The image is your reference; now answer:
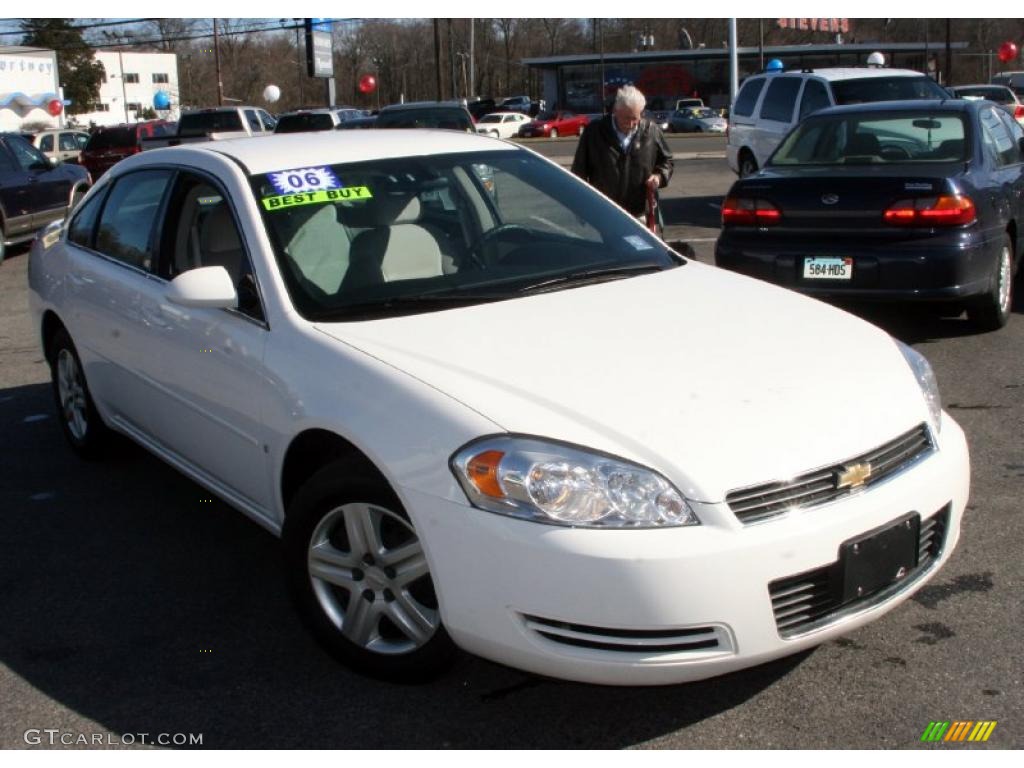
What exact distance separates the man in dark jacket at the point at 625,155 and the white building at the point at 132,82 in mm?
76977

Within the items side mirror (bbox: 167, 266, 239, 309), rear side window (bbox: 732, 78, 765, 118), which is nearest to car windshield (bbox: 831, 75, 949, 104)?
rear side window (bbox: 732, 78, 765, 118)

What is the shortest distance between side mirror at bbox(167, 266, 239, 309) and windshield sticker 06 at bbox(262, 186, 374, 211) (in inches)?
13.6

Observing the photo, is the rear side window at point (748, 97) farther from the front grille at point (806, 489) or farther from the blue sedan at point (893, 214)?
the front grille at point (806, 489)

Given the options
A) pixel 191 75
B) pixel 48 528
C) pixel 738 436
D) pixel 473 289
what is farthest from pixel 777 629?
A: pixel 191 75

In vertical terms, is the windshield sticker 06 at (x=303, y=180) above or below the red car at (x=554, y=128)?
below

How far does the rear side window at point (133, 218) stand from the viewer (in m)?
4.63

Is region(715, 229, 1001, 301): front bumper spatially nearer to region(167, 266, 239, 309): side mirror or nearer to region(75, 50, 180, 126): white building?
region(167, 266, 239, 309): side mirror

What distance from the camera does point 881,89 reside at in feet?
46.6

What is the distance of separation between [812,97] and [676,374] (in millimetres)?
12272

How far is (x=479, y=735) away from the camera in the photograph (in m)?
3.05

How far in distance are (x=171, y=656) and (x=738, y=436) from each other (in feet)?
6.22

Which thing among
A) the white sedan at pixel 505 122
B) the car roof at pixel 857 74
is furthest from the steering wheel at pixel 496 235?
the white sedan at pixel 505 122

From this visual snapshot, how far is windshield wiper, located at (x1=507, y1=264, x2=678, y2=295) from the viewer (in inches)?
154

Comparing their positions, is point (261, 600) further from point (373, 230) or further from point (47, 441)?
point (47, 441)
